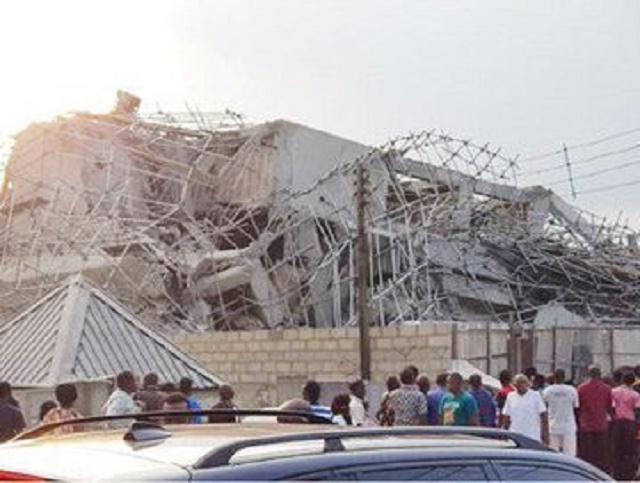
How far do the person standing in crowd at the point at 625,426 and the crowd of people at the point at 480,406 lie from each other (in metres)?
0.01

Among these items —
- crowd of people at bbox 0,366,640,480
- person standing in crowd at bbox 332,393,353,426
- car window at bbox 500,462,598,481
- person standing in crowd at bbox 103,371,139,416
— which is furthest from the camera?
person standing in crowd at bbox 332,393,353,426

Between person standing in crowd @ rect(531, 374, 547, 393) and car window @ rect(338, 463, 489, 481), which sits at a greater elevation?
person standing in crowd @ rect(531, 374, 547, 393)

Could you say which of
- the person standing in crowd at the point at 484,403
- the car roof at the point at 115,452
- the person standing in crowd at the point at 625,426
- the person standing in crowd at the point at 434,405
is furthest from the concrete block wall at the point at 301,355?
the car roof at the point at 115,452

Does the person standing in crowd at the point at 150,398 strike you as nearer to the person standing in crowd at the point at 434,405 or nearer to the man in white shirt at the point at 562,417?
the person standing in crowd at the point at 434,405

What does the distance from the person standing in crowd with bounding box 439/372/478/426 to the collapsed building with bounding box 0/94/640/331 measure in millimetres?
20460

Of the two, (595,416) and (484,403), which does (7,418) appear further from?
(595,416)

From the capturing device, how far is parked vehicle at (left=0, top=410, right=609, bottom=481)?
3348 mm

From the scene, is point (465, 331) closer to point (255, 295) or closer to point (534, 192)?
point (255, 295)

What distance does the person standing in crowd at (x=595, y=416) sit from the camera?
14609 millimetres

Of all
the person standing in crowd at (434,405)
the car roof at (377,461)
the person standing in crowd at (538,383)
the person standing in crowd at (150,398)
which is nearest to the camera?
the car roof at (377,461)

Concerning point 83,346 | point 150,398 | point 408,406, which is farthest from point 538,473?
point 83,346

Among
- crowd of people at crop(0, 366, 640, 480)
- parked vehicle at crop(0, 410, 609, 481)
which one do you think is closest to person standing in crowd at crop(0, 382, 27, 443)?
crowd of people at crop(0, 366, 640, 480)

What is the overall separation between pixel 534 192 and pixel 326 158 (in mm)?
7824

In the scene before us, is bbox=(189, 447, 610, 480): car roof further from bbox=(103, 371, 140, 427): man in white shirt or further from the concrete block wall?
the concrete block wall
